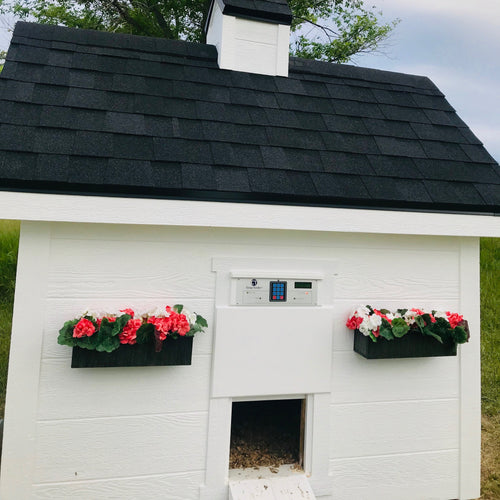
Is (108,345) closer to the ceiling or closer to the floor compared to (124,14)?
closer to the floor

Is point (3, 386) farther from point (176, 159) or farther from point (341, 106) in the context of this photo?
point (341, 106)

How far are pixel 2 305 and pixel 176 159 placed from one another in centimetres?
510

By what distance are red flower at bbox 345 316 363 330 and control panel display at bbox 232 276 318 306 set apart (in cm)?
22

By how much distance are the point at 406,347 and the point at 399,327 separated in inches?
6.0

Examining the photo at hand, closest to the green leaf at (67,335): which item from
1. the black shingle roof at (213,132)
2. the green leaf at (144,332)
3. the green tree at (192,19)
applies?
the green leaf at (144,332)

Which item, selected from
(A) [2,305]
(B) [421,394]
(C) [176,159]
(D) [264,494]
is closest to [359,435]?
(B) [421,394]

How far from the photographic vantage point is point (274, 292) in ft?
6.33

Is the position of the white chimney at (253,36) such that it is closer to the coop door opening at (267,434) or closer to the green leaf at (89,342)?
the green leaf at (89,342)

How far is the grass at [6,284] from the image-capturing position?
4070 millimetres

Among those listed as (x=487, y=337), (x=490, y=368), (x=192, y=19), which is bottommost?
(x=490, y=368)

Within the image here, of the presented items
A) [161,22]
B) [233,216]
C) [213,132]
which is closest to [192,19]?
[161,22]

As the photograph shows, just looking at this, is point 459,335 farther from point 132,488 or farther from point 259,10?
point 259,10

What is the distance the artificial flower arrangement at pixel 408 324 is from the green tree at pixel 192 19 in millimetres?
6756

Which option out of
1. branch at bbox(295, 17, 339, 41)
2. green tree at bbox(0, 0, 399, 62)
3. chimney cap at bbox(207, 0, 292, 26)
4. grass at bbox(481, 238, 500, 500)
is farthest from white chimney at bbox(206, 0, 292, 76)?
green tree at bbox(0, 0, 399, 62)
